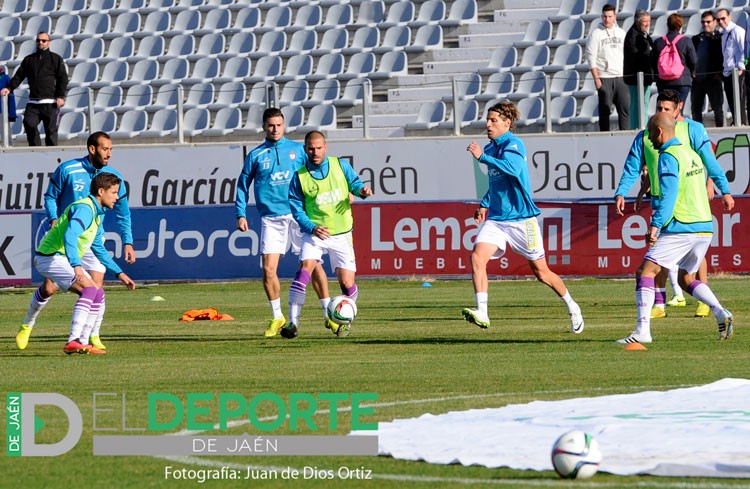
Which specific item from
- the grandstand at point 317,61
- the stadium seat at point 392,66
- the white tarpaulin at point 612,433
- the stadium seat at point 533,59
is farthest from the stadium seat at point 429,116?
the white tarpaulin at point 612,433

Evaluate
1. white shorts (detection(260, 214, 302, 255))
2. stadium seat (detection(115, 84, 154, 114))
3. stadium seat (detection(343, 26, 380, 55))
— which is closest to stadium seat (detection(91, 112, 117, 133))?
stadium seat (detection(115, 84, 154, 114))

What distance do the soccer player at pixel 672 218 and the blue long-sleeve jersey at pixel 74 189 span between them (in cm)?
502

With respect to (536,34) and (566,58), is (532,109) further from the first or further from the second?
(536,34)

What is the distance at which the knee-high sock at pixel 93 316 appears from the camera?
497 inches

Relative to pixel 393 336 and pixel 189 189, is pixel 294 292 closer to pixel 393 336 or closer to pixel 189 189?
pixel 393 336

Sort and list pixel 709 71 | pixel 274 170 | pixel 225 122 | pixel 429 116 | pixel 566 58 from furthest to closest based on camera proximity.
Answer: pixel 225 122
pixel 566 58
pixel 429 116
pixel 709 71
pixel 274 170

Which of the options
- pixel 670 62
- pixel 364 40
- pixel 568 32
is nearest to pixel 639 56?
pixel 670 62

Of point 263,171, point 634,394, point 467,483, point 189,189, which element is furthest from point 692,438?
point 189,189

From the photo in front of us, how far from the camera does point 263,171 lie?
14.8 metres

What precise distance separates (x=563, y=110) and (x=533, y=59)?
106 inches

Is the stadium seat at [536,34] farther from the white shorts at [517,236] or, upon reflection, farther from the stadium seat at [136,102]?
the white shorts at [517,236]

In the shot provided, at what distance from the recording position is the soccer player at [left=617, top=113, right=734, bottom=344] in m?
12.0

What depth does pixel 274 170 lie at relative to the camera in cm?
1473

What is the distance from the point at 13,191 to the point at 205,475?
65.9 ft
